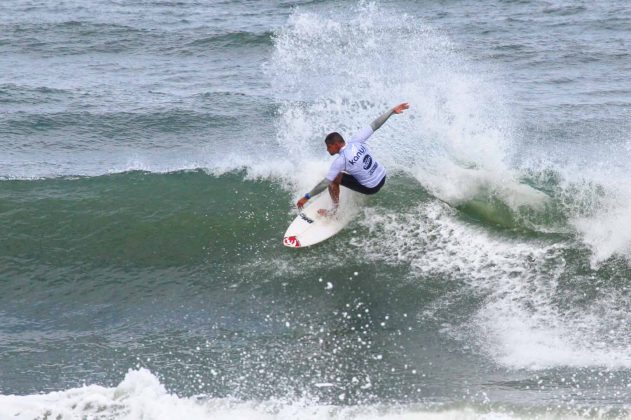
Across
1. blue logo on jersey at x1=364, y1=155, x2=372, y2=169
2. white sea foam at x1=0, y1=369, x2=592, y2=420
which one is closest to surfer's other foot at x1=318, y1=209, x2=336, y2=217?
blue logo on jersey at x1=364, y1=155, x2=372, y2=169

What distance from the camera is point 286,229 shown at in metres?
10.5

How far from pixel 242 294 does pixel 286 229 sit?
160 cm

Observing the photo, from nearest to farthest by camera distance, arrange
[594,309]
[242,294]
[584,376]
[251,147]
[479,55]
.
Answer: [584,376], [594,309], [242,294], [251,147], [479,55]

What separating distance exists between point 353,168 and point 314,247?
46.3 inches

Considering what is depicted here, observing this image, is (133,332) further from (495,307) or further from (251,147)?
(251,147)

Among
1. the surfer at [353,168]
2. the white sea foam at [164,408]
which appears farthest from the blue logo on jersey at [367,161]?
the white sea foam at [164,408]

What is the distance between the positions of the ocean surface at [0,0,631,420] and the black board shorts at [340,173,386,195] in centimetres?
52

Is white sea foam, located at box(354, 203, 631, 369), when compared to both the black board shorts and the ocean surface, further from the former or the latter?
the black board shorts

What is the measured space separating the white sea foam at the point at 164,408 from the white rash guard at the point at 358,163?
3310 mm

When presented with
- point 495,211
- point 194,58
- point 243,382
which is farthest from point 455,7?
point 243,382

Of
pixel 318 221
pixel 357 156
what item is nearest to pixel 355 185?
pixel 357 156

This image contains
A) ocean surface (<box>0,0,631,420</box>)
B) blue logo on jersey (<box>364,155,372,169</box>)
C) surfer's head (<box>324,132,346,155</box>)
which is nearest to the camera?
ocean surface (<box>0,0,631,420</box>)

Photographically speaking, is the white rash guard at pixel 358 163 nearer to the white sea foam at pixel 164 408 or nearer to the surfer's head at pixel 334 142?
the surfer's head at pixel 334 142

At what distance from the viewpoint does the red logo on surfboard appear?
9781 millimetres
